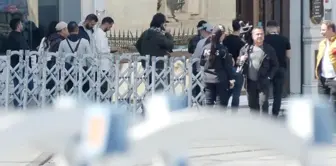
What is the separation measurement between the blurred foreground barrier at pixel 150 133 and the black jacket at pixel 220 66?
27.5 feet

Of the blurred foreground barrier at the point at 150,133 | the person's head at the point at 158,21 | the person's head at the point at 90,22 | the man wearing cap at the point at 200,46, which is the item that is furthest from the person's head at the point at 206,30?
the blurred foreground barrier at the point at 150,133

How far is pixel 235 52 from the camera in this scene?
1406cm

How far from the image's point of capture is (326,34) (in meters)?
12.2

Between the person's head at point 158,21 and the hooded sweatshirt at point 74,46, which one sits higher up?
the person's head at point 158,21

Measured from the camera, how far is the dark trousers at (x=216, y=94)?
12531mm

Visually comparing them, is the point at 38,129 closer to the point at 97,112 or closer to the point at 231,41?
the point at 97,112

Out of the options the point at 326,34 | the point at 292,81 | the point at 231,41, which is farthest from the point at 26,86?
the point at 292,81

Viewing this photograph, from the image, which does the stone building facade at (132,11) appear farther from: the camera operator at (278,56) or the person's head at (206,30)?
the camera operator at (278,56)

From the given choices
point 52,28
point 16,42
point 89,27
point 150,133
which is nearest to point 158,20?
point 89,27

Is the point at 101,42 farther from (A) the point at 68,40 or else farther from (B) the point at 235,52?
(B) the point at 235,52

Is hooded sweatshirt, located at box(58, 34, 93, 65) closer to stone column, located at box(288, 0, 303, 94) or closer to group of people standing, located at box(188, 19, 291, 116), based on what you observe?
group of people standing, located at box(188, 19, 291, 116)

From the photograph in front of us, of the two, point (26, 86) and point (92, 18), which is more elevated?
point (92, 18)

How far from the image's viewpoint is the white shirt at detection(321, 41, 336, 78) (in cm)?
1205

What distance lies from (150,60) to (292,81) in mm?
5534
